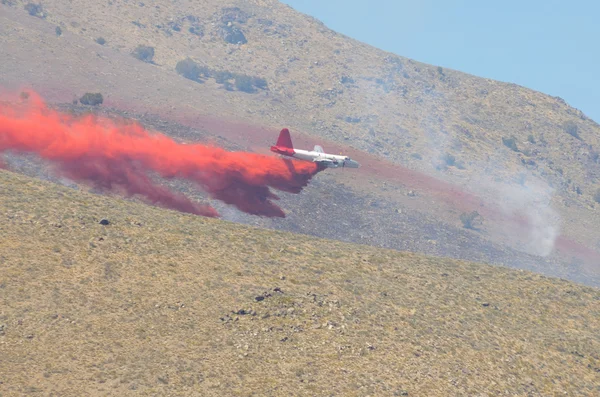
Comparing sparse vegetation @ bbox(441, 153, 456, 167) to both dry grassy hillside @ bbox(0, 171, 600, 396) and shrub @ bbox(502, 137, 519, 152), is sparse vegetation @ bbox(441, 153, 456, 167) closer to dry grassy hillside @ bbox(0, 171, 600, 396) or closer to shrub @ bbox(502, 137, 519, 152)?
shrub @ bbox(502, 137, 519, 152)

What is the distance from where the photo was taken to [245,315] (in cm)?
3784

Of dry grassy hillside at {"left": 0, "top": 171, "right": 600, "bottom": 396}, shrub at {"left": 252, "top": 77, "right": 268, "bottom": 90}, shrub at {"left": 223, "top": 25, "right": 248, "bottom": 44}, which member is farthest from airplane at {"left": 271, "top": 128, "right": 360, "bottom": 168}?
shrub at {"left": 223, "top": 25, "right": 248, "bottom": 44}

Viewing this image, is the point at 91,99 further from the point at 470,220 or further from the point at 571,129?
the point at 571,129

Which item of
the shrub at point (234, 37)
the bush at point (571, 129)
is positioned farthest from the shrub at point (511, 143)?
the shrub at point (234, 37)

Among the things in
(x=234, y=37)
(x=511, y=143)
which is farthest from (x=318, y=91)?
(x=511, y=143)

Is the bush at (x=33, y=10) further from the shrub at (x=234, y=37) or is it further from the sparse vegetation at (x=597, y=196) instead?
the sparse vegetation at (x=597, y=196)

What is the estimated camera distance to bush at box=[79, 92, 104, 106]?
105375 millimetres

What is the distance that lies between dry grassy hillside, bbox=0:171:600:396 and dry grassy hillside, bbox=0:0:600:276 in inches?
2216

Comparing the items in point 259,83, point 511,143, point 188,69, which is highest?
point 511,143

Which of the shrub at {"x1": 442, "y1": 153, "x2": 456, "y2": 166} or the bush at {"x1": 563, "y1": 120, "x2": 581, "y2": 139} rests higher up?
the bush at {"x1": 563, "y1": 120, "x2": 581, "y2": 139}

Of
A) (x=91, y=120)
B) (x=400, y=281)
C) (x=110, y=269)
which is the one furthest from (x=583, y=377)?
(x=91, y=120)

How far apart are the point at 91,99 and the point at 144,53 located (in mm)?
36577

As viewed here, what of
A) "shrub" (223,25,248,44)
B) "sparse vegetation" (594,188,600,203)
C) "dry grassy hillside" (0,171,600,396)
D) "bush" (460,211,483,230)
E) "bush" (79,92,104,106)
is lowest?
"bush" (460,211,483,230)

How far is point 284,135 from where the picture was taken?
228 ft
